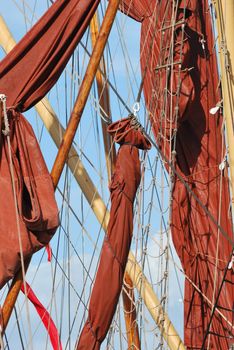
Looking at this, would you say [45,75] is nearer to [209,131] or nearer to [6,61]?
[6,61]

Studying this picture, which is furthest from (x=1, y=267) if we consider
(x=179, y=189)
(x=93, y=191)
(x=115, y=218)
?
(x=179, y=189)

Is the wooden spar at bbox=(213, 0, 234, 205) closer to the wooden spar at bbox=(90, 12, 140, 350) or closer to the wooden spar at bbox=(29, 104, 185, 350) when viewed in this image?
the wooden spar at bbox=(90, 12, 140, 350)

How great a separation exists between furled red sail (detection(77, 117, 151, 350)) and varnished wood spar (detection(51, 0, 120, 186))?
98 centimetres

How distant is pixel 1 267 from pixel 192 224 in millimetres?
5127

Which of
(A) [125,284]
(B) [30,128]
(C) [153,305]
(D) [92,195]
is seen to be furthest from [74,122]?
(C) [153,305]

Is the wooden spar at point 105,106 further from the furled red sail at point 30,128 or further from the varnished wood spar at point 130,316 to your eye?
the furled red sail at point 30,128

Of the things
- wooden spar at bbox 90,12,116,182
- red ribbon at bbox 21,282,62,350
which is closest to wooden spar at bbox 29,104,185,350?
wooden spar at bbox 90,12,116,182

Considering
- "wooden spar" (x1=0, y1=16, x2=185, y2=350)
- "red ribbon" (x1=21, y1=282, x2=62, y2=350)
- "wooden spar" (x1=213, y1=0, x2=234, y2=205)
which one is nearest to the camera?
"wooden spar" (x1=213, y1=0, x2=234, y2=205)

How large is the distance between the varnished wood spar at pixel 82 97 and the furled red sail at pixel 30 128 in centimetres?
15

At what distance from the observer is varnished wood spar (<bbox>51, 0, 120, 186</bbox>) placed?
1564cm

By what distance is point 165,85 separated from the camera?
64.9 feet

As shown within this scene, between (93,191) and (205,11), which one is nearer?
(93,191)

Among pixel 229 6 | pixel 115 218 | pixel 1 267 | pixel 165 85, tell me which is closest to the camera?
pixel 1 267

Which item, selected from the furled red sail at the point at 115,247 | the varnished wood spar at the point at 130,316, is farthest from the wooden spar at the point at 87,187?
the furled red sail at the point at 115,247
